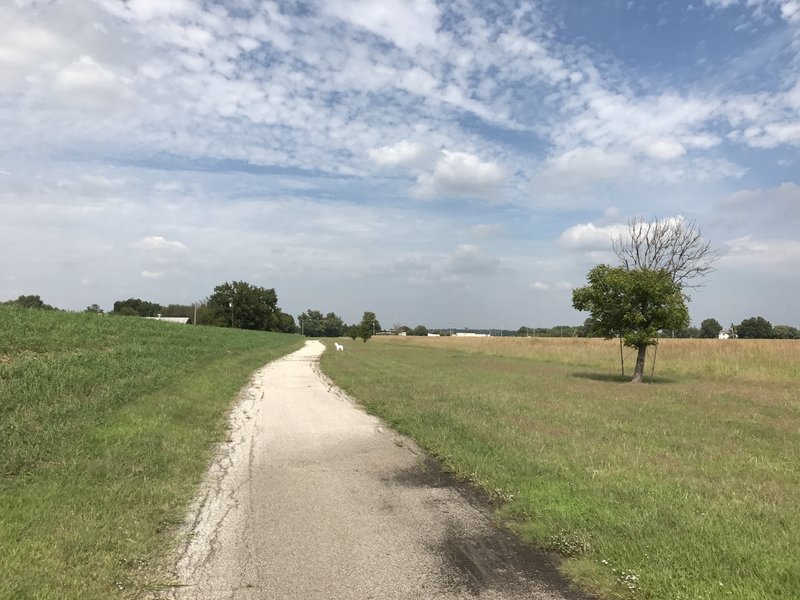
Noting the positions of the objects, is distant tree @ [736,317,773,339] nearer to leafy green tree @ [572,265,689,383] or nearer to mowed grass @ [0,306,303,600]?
leafy green tree @ [572,265,689,383]

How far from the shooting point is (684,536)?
14.7 feet

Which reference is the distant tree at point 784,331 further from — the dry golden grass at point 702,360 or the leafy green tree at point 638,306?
the leafy green tree at point 638,306

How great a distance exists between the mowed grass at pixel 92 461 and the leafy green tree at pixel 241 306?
91.3m

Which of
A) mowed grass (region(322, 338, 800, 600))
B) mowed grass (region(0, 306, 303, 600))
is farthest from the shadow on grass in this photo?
mowed grass (region(0, 306, 303, 600))

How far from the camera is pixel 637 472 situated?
6566 mm

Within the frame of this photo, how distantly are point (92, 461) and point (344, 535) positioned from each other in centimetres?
384

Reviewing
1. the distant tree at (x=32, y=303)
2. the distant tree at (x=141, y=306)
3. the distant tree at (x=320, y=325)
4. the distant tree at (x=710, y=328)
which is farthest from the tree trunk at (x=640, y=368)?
the distant tree at (x=320, y=325)

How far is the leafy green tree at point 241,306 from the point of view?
105 m

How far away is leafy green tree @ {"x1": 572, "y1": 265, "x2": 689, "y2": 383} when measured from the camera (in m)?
19.6

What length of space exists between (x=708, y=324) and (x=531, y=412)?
11484 centimetres

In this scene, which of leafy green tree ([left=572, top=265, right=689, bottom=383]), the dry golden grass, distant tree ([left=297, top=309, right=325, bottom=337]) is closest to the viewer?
leafy green tree ([left=572, top=265, right=689, bottom=383])

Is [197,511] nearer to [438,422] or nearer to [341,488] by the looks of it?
[341,488]

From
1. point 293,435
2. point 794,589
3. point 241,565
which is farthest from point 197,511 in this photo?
point 794,589

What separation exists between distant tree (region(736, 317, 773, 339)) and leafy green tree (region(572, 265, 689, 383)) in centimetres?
9213
